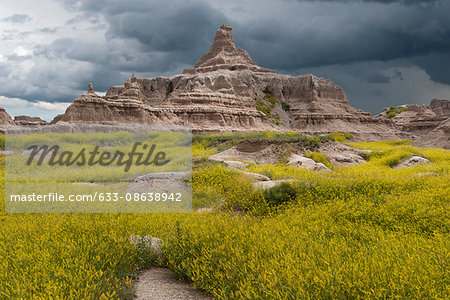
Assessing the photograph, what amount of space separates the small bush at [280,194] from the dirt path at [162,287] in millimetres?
3767

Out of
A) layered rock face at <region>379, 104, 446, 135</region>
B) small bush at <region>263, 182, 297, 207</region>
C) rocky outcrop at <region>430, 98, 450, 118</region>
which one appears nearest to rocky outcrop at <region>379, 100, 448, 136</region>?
layered rock face at <region>379, 104, 446, 135</region>

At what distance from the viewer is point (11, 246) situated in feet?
14.2

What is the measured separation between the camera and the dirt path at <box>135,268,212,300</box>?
366 cm

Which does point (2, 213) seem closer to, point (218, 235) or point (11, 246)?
point (11, 246)

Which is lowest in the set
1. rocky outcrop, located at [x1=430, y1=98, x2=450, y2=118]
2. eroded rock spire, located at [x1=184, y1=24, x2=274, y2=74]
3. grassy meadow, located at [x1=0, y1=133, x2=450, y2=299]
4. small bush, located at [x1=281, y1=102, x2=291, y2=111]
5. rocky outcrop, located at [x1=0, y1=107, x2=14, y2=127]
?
grassy meadow, located at [x1=0, y1=133, x2=450, y2=299]

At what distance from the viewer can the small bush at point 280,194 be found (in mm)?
7543

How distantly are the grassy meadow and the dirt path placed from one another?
0.39 feet

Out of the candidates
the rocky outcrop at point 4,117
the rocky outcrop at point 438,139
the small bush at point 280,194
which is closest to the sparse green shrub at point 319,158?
the small bush at point 280,194

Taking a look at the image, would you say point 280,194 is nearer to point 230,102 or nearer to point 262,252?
point 262,252

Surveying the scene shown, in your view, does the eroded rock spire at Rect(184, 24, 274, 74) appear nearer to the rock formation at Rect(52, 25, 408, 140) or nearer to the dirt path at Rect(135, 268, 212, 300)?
the rock formation at Rect(52, 25, 408, 140)

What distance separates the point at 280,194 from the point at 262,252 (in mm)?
3825

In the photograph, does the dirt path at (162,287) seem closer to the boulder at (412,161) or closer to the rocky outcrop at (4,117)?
the boulder at (412,161)

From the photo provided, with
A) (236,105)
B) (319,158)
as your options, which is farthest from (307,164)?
(236,105)

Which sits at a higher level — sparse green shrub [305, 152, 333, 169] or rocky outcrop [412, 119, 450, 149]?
rocky outcrop [412, 119, 450, 149]
